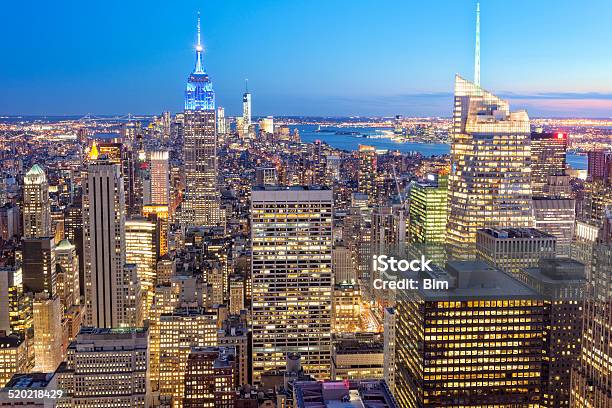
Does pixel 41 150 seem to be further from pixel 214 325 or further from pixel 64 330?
pixel 214 325

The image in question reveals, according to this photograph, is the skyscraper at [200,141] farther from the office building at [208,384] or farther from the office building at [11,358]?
the office building at [208,384]

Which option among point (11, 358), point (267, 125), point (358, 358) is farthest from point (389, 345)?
point (267, 125)

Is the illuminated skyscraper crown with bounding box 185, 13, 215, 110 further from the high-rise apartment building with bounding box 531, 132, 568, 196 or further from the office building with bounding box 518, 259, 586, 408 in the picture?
the office building with bounding box 518, 259, 586, 408

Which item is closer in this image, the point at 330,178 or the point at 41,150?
the point at 41,150

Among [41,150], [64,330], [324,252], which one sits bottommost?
[64,330]

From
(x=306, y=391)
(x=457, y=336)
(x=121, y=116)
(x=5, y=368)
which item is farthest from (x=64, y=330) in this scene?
(x=306, y=391)

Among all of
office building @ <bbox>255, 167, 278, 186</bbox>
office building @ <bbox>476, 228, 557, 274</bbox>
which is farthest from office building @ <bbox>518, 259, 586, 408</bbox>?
office building @ <bbox>255, 167, 278, 186</bbox>

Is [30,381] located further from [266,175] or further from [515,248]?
[266,175]

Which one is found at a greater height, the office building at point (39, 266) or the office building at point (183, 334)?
the office building at point (39, 266)

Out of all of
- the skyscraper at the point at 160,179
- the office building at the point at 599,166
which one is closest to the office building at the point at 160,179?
the skyscraper at the point at 160,179
